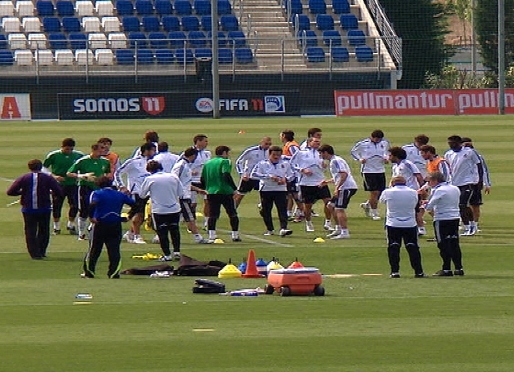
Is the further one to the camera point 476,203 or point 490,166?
point 490,166

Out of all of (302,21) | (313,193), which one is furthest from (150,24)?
(313,193)

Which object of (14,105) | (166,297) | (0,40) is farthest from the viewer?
(0,40)

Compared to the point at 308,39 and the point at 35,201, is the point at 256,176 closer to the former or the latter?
the point at 35,201

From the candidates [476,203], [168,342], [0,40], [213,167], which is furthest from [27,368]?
[0,40]

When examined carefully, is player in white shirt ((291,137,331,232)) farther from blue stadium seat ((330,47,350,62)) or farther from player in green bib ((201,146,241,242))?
blue stadium seat ((330,47,350,62))

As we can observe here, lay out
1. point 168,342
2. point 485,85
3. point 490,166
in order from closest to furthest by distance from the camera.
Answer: point 168,342
point 490,166
point 485,85

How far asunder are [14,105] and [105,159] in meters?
27.3

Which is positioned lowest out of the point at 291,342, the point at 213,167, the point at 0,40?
the point at 291,342

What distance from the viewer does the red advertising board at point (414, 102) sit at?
54.4 m

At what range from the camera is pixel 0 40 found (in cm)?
5819

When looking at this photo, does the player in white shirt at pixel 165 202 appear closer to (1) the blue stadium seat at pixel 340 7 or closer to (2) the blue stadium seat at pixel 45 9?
(2) the blue stadium seat at pixel 45 9

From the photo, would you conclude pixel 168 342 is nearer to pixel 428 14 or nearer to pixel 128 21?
pixel 128 21

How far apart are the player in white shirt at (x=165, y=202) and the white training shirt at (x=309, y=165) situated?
482cm

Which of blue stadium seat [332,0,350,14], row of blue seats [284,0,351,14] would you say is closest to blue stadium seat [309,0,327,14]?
row of blue seats [284,0,351,14]
